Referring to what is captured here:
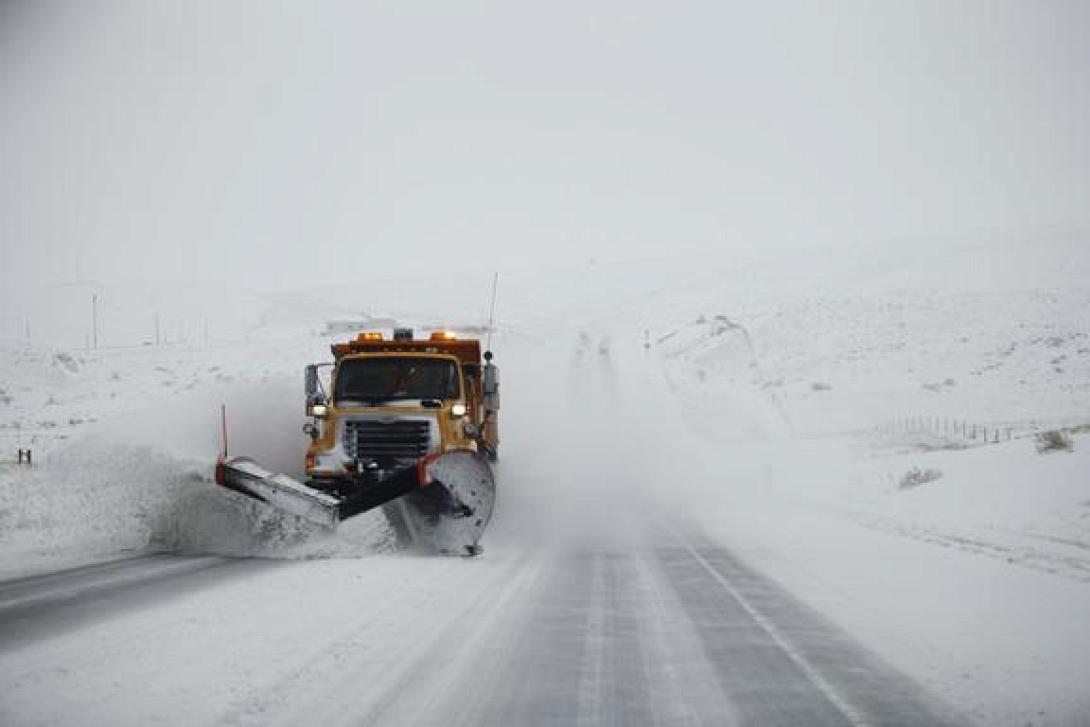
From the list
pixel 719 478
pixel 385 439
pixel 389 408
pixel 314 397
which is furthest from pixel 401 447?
A: pixel 719 478

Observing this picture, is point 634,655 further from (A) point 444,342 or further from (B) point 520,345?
(B) point 520,345

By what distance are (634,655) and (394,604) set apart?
2638 millimetres

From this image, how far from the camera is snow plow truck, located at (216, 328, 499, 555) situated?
11.1m

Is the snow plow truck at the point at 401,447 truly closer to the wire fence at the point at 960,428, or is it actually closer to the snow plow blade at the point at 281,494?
the snow plow blade at the point at 281,494

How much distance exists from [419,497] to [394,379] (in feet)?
8.51

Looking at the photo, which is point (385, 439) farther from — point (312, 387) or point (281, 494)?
point (281, 494)

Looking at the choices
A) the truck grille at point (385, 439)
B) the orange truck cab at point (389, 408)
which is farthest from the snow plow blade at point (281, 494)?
the truck grille at point (385, 439)

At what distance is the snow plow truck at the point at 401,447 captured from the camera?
1110 cm

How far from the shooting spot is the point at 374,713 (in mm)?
5117

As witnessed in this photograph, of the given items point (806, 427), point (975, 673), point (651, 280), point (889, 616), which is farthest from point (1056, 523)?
point (651, 280)

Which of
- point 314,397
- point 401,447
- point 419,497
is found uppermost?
point 314,397

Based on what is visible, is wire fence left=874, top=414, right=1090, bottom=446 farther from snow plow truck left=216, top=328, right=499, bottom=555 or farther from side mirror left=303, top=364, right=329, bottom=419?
side mirror left=303, top=364, right=329, bottom=419

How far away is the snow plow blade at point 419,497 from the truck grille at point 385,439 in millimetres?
908

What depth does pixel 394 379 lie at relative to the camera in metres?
13.6
